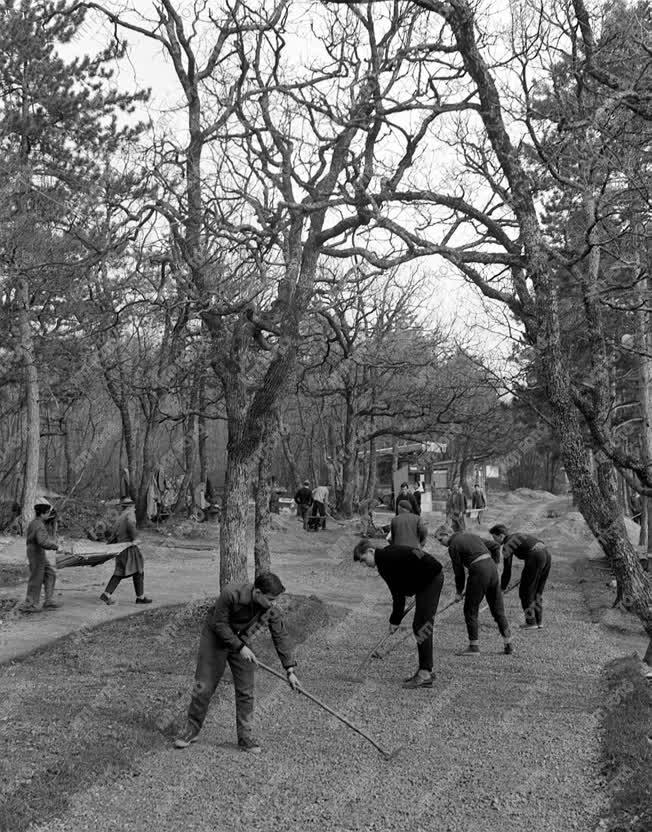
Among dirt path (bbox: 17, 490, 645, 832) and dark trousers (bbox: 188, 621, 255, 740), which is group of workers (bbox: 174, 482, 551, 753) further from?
dirt path (bbox: 17, 490, 645, 832)

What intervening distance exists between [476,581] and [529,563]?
6.62 ft

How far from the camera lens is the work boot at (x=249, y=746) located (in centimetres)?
654

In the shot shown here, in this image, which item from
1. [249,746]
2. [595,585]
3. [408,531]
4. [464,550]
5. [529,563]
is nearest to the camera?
[249,746]

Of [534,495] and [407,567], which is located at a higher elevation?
[534,495]

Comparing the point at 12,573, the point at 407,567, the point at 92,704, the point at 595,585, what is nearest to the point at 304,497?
the point at 595,585

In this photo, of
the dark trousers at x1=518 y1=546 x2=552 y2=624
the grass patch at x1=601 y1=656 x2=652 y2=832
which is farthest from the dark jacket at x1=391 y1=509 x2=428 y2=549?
the grass patch at x1=601 y1=656 x2=652 y2=832

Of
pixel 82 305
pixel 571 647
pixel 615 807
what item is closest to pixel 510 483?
pixel 82 305

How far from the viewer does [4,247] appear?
52.3 feet

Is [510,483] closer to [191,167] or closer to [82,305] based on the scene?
[82,305]

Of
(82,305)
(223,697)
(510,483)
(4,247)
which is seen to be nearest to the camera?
(223,697)

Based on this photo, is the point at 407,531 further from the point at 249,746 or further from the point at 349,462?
the point at 349,462

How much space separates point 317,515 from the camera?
25953mm

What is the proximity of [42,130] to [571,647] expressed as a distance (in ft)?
51.6

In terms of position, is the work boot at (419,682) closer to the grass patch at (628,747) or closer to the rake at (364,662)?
the rake at (364,662)
